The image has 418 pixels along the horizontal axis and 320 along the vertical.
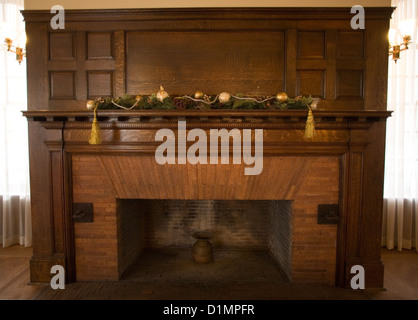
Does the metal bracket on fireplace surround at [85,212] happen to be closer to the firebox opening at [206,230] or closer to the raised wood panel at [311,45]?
the firebox opening at [206,230]

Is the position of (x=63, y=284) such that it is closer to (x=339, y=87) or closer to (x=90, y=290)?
(x=90, y=290)

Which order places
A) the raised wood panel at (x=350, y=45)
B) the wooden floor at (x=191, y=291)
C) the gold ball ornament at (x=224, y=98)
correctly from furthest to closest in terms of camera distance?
the raised wood panel at (x=350, y=45) → the wooden floor at (x=191, y=291) → the gold ball ornament at (x=224, y=98)

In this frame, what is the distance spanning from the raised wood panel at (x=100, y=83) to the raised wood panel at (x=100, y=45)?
0.19 metres

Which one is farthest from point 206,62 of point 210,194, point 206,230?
point 206,230

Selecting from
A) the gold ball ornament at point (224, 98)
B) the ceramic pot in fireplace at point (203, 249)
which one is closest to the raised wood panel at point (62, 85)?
the gold ball ornament at point (224, 98)

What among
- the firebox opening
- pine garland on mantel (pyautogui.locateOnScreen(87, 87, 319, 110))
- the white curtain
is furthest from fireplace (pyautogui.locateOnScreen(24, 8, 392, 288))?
the white curtain

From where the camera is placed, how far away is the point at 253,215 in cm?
386

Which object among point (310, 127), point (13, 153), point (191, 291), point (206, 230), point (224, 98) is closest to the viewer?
point (310, 127)

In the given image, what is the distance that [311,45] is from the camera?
310 cm

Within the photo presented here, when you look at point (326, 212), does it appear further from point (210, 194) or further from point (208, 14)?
point (208, 14)

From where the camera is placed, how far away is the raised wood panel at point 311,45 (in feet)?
10.1

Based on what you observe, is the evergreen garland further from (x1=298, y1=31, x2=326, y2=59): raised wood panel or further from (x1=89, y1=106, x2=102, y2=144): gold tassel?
(x1=298, y1=31, x2=326, y2=59): raised wood panel

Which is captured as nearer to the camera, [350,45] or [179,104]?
[179,104]

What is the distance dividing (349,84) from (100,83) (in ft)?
9.25
